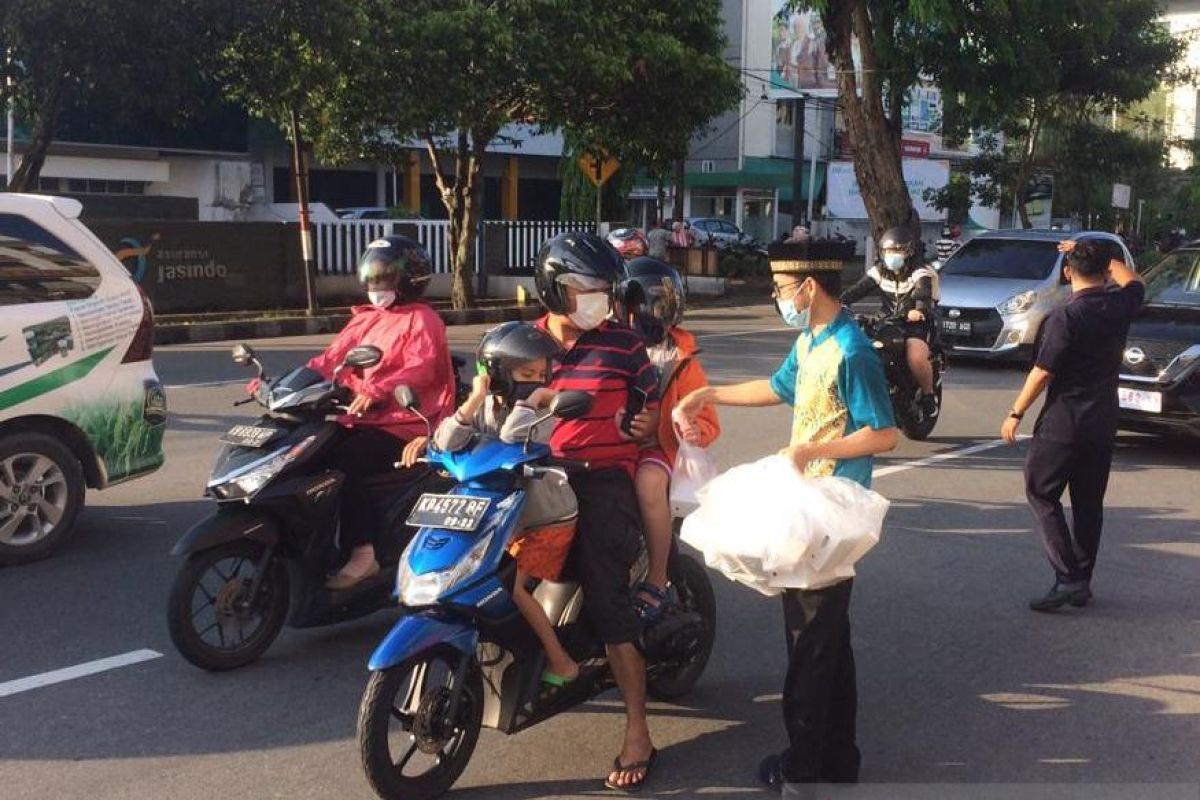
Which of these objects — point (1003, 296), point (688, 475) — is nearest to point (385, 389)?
point (688, 475)

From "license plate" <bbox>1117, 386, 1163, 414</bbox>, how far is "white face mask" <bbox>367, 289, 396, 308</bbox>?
20.0 ft

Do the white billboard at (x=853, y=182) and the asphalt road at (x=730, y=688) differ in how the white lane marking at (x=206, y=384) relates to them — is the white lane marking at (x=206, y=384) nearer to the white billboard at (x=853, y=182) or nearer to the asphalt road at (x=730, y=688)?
the asphalt road at (x=730, y=688)

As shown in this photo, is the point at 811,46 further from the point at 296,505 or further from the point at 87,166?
the point at 296,505

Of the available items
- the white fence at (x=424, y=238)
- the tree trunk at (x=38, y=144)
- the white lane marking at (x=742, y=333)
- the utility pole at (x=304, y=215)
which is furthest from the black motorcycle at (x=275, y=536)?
the white fence at (x=424, y=238)

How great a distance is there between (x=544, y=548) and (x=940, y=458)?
6388mm

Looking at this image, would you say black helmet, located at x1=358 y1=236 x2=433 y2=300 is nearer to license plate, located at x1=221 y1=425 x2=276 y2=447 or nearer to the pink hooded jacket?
the pink hooded jacket

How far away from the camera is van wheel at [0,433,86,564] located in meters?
6.52

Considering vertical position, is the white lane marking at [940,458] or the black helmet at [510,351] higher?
the black helmet at [510,351]

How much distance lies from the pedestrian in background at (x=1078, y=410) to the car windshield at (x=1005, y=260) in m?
10.2

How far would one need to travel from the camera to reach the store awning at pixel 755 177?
49.2 metres

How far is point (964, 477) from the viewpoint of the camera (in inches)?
364

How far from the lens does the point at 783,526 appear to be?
3.65 metres

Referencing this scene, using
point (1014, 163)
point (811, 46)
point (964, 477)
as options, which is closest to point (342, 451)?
point (964, 477)

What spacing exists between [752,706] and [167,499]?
14.5 feet
